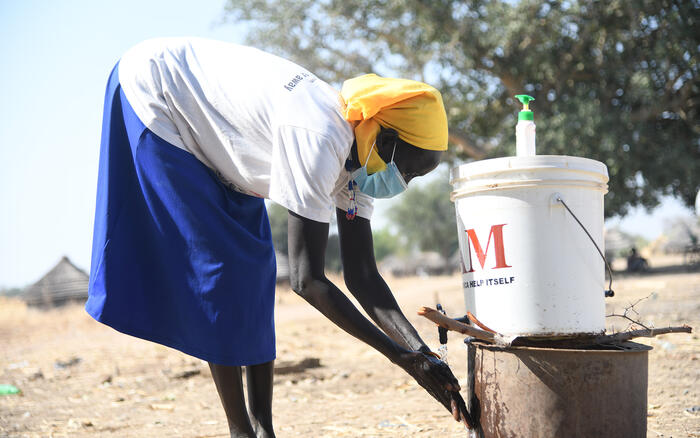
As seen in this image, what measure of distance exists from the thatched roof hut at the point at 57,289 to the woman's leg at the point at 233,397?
774 inches

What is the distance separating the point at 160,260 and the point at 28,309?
2038cm

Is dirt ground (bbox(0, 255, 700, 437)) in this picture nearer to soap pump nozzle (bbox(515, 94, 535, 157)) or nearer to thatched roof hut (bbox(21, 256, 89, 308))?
soap pump nozzle (bbox(515, 94, 535, 157))

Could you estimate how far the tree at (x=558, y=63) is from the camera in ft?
46.9

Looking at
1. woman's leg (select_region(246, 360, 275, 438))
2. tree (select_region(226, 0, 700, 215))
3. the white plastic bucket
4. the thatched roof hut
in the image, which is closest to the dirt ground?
the white plastic bucket

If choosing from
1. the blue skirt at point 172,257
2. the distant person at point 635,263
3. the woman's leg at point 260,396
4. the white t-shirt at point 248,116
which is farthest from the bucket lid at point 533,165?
the distant person at point 635,263

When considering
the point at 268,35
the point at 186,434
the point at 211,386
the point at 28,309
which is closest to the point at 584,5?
the point at 268,35

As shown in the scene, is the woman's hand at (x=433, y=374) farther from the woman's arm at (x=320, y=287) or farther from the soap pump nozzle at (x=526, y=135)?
the soap pump nozzle at (x=526, y=135)

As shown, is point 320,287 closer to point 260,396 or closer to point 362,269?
point 362,269

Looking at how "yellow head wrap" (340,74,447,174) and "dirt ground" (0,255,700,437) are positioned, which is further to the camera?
"dirt ground" (0,255,700,437)

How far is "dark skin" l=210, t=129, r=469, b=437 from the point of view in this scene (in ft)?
6.24

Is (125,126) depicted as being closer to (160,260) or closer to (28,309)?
(160,260)

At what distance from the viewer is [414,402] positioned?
3785 millimetres

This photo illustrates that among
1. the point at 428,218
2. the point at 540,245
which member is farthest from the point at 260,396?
the point at 428,218

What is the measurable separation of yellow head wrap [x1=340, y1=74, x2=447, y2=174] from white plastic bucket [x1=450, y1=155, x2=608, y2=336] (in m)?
0.22
